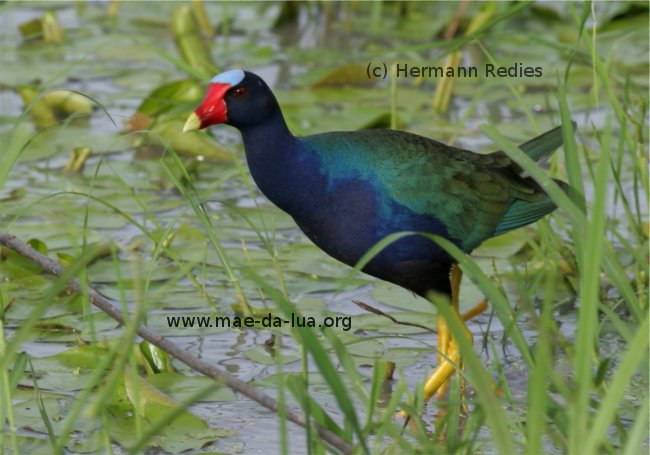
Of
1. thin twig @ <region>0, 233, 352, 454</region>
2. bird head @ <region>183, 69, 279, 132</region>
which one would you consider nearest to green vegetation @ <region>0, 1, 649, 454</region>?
thin twig @ <region>0, 233, 352, 454</region>

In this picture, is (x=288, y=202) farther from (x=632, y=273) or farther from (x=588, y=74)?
(x=588, y=74)

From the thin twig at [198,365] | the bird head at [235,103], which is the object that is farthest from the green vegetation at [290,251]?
the bird head at [235,103]

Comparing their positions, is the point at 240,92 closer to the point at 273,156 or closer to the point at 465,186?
the point at 273,156

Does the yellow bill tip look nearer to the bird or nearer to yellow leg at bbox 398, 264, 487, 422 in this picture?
the bird

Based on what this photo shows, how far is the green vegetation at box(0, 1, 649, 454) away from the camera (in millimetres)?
2000

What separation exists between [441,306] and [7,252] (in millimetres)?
2132

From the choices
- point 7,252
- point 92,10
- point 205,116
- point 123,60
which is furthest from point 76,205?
point 92,10

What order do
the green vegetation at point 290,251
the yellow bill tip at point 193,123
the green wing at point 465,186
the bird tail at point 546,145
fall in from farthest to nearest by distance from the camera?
→ 1. the bird tail at point 546,145
2. the green wing at point 465,186
3. the yellow bill tip at point 193,123
4. the green vegetation at point 290,251

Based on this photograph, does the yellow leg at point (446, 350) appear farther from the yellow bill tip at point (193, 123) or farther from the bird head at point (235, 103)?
the yellow bill tip at point (193, 123)

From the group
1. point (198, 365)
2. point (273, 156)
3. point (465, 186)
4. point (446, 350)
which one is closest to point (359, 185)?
point (273, 156)

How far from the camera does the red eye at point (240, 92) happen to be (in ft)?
9.59

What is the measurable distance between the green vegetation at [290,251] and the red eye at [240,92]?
0.21 metres

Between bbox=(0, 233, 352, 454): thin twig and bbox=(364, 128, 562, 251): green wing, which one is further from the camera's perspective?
bbox=(364, 128, 562, 251): green wing

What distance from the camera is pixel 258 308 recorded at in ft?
11.6
